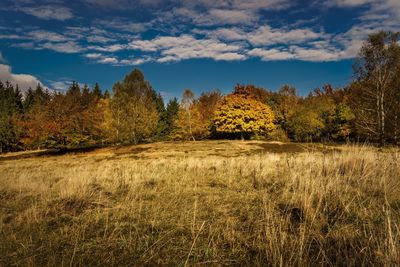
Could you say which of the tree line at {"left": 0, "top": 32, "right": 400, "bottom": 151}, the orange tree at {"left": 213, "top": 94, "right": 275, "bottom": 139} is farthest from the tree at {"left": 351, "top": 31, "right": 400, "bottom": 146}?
the orange tree at {"left": 213, "top": 94, "right": 275, "bottom": 139}

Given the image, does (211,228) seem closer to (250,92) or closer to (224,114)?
(224,114)

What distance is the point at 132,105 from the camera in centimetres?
4431

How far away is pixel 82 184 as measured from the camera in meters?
6.77

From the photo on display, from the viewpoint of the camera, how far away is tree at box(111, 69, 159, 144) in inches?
1762

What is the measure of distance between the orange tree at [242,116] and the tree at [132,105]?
41.3 ft

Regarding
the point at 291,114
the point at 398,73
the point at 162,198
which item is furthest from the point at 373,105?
the point at 162,198

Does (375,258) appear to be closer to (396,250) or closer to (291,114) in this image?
(396,250)

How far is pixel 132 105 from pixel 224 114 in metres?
15.7

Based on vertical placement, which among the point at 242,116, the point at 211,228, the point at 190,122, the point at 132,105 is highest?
the point at 132,105

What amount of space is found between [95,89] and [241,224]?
90.2m

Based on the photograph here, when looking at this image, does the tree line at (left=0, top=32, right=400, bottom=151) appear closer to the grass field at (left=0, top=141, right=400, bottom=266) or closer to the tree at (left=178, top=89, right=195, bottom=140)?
the tree at (left=178, top=89, right=195, bottom=140)

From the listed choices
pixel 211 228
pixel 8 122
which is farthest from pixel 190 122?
pixel 211 228

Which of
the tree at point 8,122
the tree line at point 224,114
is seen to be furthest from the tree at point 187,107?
the tree at point 8,122

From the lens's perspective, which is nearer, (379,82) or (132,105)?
Answer: (379,82)
